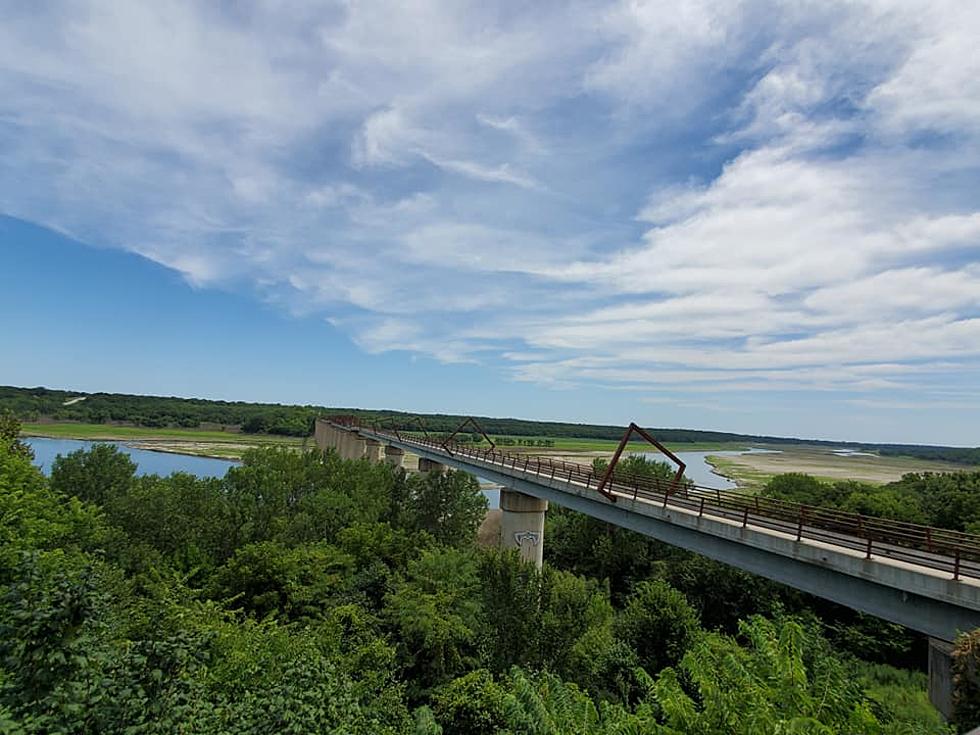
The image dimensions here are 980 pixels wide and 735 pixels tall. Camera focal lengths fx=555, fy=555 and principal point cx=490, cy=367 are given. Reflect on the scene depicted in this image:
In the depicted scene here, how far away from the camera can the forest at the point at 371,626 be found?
29.9ft

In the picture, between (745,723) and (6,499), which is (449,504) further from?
(745,723)

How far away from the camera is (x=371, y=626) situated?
24438mm

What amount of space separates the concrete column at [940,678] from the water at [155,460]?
92.6 metres

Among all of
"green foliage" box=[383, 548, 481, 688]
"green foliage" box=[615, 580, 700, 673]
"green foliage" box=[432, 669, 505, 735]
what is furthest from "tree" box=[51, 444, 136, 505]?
"green foliage" box=[615, 580, 700, 673]

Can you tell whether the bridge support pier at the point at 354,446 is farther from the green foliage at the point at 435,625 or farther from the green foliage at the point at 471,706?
the green foliage at the point at 471,706

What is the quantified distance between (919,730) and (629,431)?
58.5 feet

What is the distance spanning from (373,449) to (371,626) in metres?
73.1

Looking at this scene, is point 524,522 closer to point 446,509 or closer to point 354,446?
point 446,509

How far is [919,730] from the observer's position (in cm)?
1359

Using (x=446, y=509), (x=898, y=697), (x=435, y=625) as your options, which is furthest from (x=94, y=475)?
(x=898, y=697)

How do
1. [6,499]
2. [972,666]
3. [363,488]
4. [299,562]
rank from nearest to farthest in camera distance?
[972,666]
[6,499]
[299,562]
[363,488]

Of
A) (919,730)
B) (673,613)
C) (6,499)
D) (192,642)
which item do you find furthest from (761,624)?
(6,499)

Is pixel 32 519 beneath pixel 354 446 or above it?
above

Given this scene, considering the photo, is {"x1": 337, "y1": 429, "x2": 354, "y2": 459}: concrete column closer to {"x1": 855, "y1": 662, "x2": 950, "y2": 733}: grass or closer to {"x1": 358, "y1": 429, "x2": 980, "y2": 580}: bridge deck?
{"x1": 358, "y1": 429, "x2": 980, "y2": 580}: bridge deck
